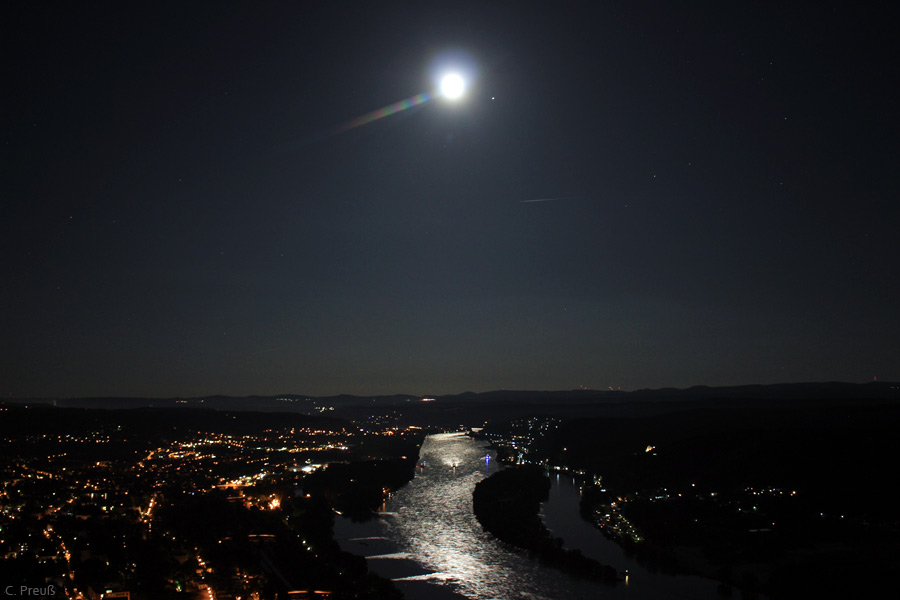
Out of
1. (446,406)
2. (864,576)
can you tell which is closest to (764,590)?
(864,576)

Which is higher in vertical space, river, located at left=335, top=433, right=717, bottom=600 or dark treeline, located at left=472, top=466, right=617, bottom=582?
dark treeline, located at left=472, top=466, right=617, bottom=582

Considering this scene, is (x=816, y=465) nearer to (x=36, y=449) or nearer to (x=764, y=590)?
(x=764, y=590)

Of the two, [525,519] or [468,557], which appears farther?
[525,519]

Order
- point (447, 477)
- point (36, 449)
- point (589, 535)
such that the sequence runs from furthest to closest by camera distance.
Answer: point (36, 449) < point (447, 477) < point (589, 535)

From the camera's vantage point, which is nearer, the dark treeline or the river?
the river

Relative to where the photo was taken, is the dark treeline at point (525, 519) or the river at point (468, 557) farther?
the dark treeline at point (525, 519)
